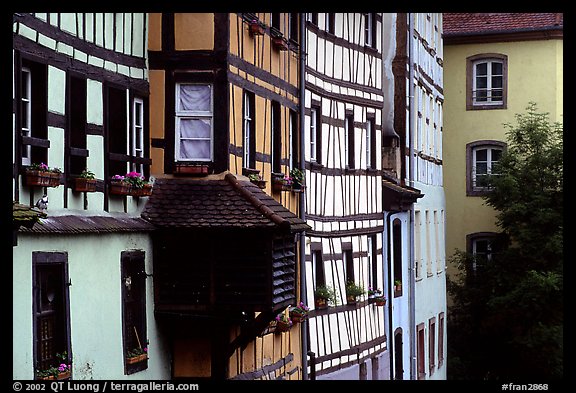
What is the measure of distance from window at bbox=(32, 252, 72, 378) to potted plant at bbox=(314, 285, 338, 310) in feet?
32.6

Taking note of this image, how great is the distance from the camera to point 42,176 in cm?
1602

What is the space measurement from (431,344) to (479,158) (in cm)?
833

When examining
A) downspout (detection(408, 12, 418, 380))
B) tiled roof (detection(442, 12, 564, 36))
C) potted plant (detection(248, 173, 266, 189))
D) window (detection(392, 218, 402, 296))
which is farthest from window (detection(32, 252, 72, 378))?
tiled roof (detection(442, 12, 564, 36))

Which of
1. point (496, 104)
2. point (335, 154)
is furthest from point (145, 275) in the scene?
point (496, 104)

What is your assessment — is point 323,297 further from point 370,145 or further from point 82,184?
point 82,184

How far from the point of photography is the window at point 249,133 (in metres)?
22.0

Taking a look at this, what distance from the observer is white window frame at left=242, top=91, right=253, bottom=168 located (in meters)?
21.9

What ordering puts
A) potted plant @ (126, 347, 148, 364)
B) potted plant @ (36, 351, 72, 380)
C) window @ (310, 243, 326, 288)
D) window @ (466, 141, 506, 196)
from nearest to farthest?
potted plant @ (36, 351, 72, 380)
potted plant @ (126, 347, 148, 364)
window @ (310, 243, 326, 288)
window @ (466, 141, 506, 196)

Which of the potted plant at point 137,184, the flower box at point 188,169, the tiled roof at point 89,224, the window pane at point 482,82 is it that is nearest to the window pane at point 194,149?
the flower box at point 188,169

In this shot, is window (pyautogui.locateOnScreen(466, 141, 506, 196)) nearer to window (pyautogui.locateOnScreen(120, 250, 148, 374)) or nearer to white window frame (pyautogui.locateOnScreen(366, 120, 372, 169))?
white window frame (pyautogui.locateOnScreen(366, 120, 372, 169))

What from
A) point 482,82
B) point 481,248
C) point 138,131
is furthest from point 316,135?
point 482,82

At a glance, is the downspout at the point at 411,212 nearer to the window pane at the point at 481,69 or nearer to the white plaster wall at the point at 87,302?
the window pane at the point at 481,69

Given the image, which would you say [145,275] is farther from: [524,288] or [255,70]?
[524,288]

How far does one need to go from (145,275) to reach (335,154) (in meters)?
9.33
